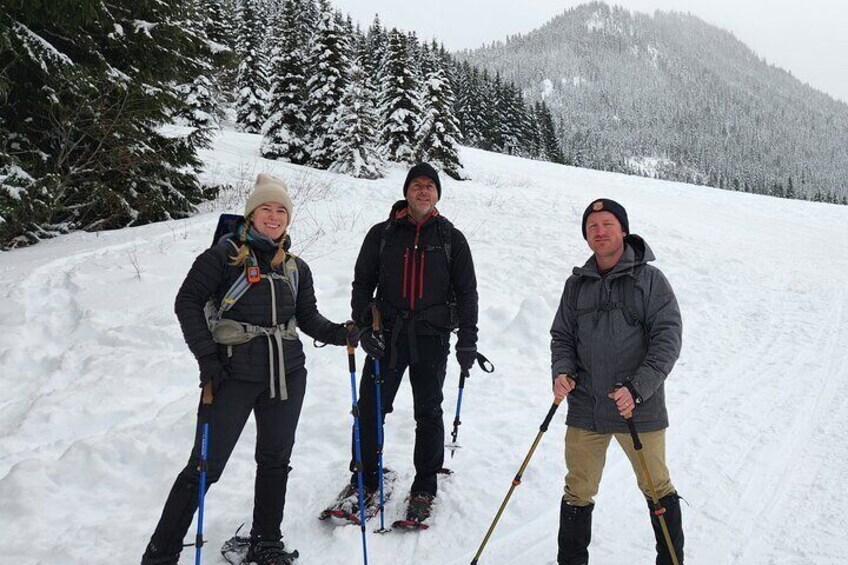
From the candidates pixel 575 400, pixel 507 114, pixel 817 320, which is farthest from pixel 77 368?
pixel 507 114

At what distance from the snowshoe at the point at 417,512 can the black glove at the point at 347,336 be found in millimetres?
1299

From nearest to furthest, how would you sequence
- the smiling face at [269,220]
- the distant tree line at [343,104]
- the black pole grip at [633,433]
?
the black pole grip at [633,433], the smiling face at [269,220], the distant tree line at [343,104]

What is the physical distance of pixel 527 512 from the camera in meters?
3.83

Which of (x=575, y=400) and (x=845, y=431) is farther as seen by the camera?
(x=845, y=431)

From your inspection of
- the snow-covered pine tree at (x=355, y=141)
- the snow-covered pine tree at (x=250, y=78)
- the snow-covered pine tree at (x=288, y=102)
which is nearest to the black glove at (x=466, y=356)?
the snow-covered pine tree at (x=355, y=141)

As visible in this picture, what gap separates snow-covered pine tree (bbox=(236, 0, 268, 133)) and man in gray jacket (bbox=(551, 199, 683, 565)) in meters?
33.2

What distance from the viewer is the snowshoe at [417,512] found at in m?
3.57

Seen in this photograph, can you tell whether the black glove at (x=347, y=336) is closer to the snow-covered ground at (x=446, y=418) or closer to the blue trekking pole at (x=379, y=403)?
the blue trekking pole at (x=379, y=403)

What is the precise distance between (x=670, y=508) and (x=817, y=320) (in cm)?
772

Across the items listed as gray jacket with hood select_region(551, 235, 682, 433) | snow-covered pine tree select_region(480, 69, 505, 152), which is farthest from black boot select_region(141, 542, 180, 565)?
snow-covered pine tree select_region(480, 69, 505, 152)

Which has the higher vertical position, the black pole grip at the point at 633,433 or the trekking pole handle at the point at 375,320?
the trekking pole handle at the point at 375,320

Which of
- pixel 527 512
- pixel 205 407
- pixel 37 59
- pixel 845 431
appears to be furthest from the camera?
A: pixel 37 59

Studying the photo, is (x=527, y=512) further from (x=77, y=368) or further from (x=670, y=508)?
(x=77, y=368)

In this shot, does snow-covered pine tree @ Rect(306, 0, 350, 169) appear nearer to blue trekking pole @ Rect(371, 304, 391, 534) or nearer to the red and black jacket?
the red and black jacket
